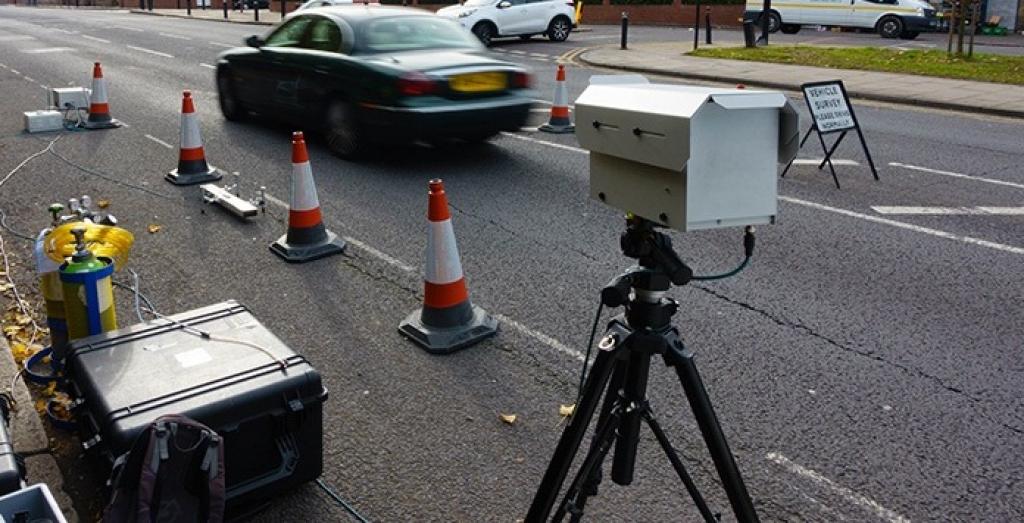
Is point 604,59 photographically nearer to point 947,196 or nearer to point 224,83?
point 224,83

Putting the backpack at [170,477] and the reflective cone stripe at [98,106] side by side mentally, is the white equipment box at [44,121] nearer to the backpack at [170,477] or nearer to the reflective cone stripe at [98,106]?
the reflective cone stripe at [98,106]

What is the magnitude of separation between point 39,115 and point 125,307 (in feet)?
24.5

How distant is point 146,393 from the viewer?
11.0ft

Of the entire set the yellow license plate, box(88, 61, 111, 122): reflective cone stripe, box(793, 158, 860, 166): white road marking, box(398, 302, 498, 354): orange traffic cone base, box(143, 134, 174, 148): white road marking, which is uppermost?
the yellow license plate

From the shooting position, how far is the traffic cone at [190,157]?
8.98 m

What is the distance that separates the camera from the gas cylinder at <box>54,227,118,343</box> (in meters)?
4.09

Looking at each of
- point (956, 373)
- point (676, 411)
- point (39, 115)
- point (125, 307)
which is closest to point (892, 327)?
point (956, 373)

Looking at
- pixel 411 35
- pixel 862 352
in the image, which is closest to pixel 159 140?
pixel 411 35

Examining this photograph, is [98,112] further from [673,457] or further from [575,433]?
[673,457]

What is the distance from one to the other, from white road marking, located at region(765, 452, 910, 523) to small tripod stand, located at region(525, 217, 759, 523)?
115cm

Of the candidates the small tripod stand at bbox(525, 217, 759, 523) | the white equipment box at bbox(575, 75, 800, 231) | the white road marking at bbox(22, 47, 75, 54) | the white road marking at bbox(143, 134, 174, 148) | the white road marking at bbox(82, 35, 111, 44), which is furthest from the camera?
the white road marking at bbox(82, 35, 111, 44)

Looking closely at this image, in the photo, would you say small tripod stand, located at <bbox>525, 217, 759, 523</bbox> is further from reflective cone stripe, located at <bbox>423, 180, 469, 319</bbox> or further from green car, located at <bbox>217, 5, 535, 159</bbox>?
green car, located at <bbox>217, 5, 535, 159</bbox>

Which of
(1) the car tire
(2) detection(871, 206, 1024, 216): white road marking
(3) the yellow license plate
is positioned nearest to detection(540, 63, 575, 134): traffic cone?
(3) the yellow license plate

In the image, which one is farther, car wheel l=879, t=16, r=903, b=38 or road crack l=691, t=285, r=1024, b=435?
car wheel l=879, t=16, r=903, b=38
